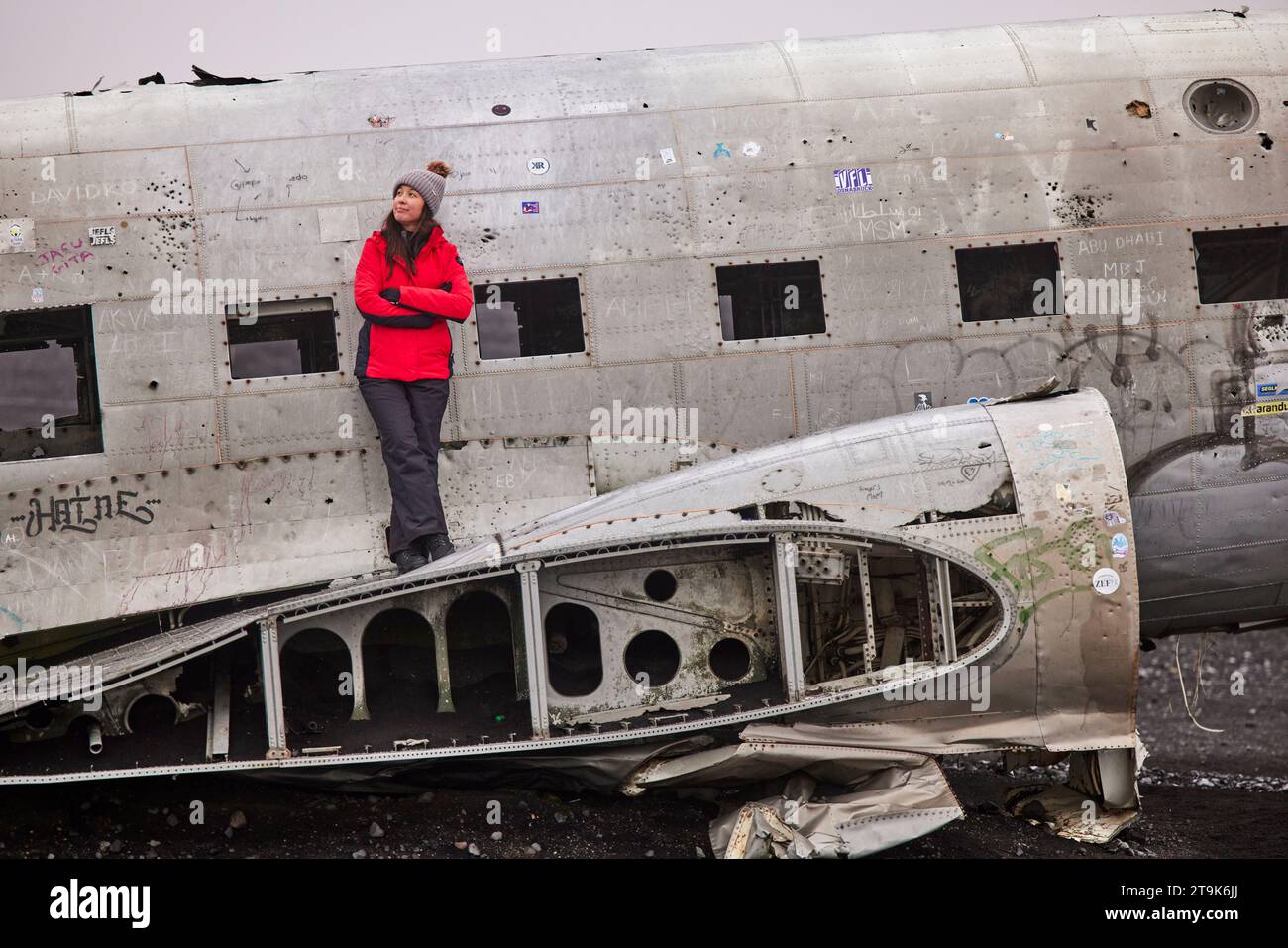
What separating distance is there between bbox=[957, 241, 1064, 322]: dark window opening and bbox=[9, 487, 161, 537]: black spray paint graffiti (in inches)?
239

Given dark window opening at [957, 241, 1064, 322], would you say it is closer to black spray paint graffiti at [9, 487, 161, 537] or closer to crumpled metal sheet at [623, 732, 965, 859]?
crumpled metal sheet at [623, 732, 965, 859]

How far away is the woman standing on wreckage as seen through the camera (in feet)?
27.3

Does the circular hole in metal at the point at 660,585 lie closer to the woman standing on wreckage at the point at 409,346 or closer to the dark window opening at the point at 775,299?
the woman standing on wreckage at the point at 409,346

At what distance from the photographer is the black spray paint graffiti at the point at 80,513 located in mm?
8547

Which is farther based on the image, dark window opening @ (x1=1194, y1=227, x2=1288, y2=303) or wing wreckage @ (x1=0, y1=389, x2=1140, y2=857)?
dark window opening @ (x1=1194, y1=227, x2=1288, y2=303)

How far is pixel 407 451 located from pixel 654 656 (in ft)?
7.18

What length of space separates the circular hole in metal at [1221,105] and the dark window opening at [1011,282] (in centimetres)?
166

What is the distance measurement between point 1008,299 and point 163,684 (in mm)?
6482

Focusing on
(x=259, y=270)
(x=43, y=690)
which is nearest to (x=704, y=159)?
(x=259, y=270)

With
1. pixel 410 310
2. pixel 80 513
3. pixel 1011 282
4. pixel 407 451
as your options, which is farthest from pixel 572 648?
pixel 1011 282

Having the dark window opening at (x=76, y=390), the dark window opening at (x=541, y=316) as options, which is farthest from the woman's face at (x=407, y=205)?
the dark window opening at (x=76, y=390)

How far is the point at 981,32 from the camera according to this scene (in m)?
9.72

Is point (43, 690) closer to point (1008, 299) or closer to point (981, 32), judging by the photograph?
point (1008, 299)

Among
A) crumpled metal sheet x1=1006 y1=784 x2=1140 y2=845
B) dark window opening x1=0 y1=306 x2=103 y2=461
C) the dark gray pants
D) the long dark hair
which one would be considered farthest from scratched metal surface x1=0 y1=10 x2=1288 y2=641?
crumpled metal sheet x1=1006 y1=784 x2=1140 y2=845
